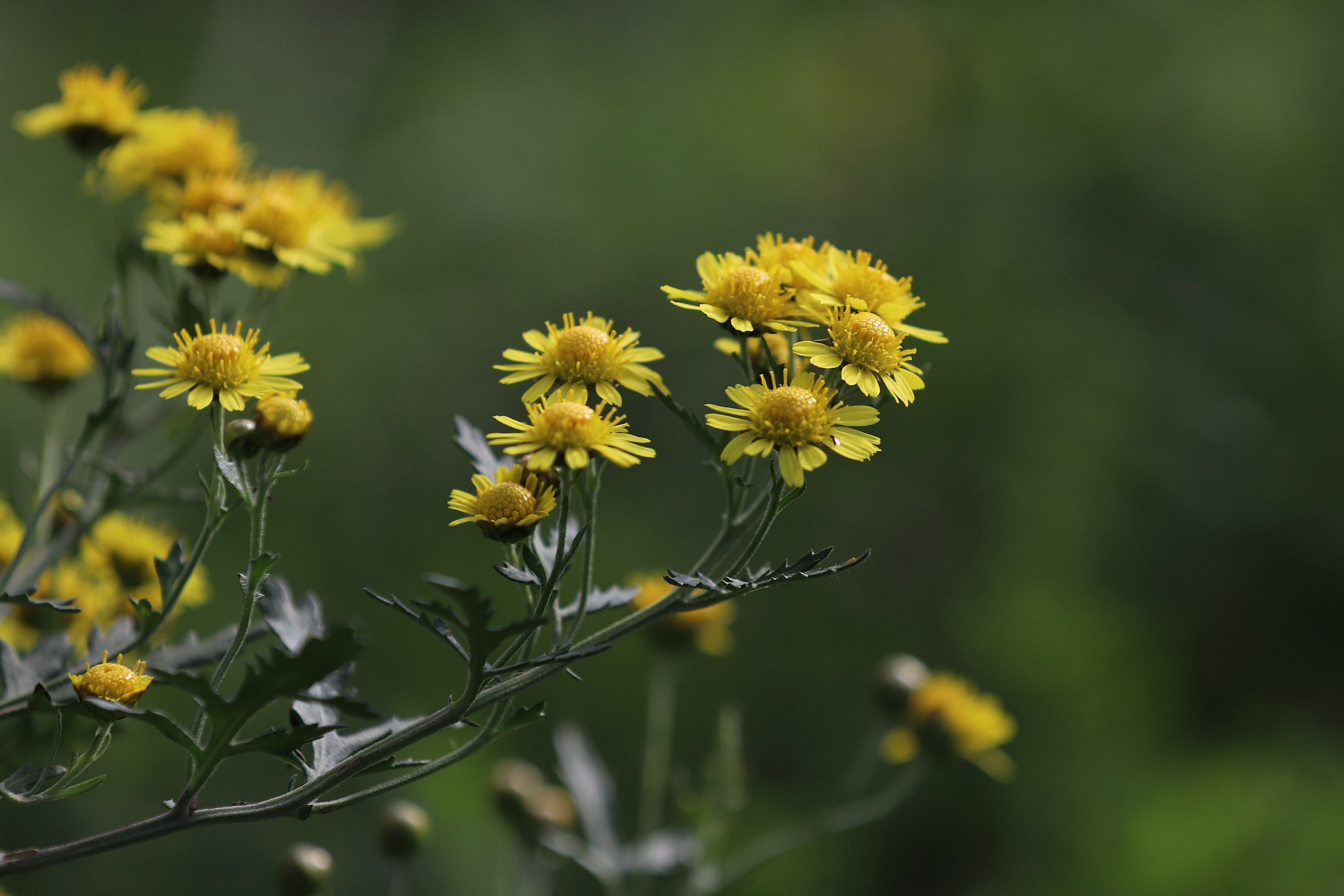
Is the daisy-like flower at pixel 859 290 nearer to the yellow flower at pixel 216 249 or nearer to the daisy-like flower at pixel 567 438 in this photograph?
the daisy-like flower at pixel 567 438

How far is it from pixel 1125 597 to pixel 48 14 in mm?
8449

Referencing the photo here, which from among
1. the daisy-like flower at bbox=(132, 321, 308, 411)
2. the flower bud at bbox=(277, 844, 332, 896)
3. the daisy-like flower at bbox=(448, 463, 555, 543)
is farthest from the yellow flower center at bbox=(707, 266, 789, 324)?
the flower bud at bbox=(277, 844, 332, 896)

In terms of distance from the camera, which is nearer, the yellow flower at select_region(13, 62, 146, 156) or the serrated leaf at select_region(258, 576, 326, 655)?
the serrated leaf at select_region(258, 576, 326, 655)

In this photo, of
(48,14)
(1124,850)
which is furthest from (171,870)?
(48,14)

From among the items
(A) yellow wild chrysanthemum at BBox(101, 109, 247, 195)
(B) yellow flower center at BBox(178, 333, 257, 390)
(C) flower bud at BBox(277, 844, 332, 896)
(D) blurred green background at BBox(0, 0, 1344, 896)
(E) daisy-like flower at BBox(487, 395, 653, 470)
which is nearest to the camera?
(E) daisy-like flower at BBox(487, 395, 653, 470)

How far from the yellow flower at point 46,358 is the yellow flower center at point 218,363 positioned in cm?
87

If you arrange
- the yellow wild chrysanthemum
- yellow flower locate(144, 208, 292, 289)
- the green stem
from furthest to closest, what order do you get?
1. the green stem
2. the yellow wild chrysanthemum
3. yellow flower locate(144, 208, 292, 289)

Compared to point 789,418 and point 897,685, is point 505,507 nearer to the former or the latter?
point 789,418

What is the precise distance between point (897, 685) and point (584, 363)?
1.47m

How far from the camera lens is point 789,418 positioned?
4.21ft

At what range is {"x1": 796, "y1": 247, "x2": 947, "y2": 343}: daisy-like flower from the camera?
1.40 m

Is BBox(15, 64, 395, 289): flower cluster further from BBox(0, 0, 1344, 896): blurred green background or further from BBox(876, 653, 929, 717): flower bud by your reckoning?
BBox(876, 653, 929, 717): flower bud

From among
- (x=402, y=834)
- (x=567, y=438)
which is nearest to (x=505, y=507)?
(x=567, y=438)

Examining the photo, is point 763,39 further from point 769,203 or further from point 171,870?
point 171,870
